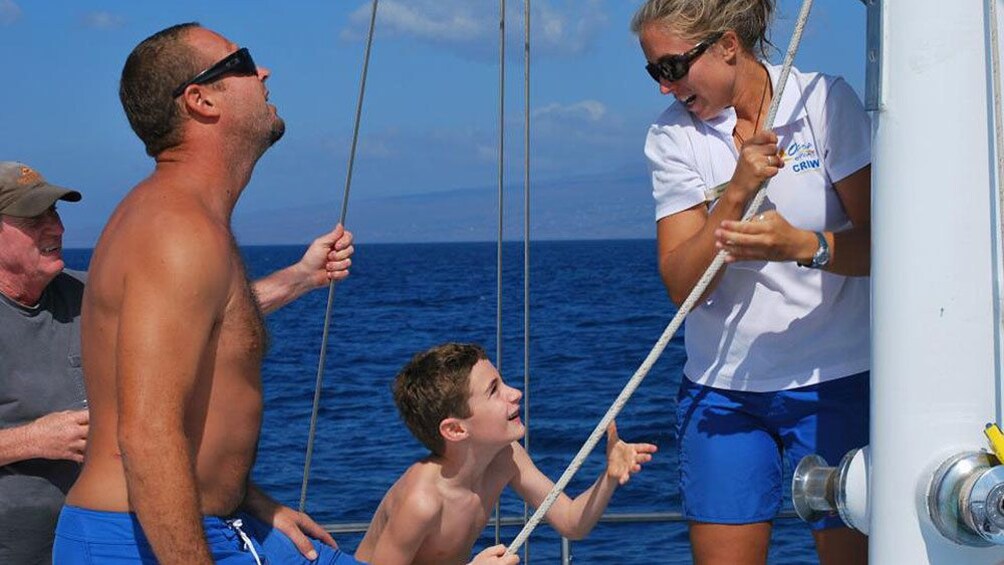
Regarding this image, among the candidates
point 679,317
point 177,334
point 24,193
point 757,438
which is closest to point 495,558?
point 679,317

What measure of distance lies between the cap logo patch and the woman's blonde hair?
1.51 metres

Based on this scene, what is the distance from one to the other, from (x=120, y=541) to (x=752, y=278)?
1.33 metres

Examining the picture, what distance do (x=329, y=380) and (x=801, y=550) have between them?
630 inches

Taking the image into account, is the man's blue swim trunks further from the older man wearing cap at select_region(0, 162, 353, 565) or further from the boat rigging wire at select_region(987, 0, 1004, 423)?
the boat rigging wire at select_region(987, 0, 1004, 423)

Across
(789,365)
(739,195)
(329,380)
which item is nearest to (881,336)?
(739,195)

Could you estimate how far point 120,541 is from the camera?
215cm

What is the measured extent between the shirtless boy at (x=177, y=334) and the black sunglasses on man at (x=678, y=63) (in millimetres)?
752

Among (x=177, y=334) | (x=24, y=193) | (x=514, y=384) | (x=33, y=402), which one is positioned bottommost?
(x=514, y=384)

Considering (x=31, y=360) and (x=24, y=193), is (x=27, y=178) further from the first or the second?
(x=31, y=360)

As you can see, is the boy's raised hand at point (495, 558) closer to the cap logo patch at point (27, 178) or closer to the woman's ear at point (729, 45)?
the woman's ear at point (729, 45)

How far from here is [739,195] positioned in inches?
98.6

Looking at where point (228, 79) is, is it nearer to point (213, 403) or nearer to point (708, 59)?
point (213, 403)

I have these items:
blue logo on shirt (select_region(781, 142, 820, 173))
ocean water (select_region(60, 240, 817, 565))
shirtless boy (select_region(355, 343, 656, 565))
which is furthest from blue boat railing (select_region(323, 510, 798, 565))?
blue logo on shirt (select_region(781, 142, 820, 173))

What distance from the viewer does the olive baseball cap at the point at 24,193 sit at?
3.19m
